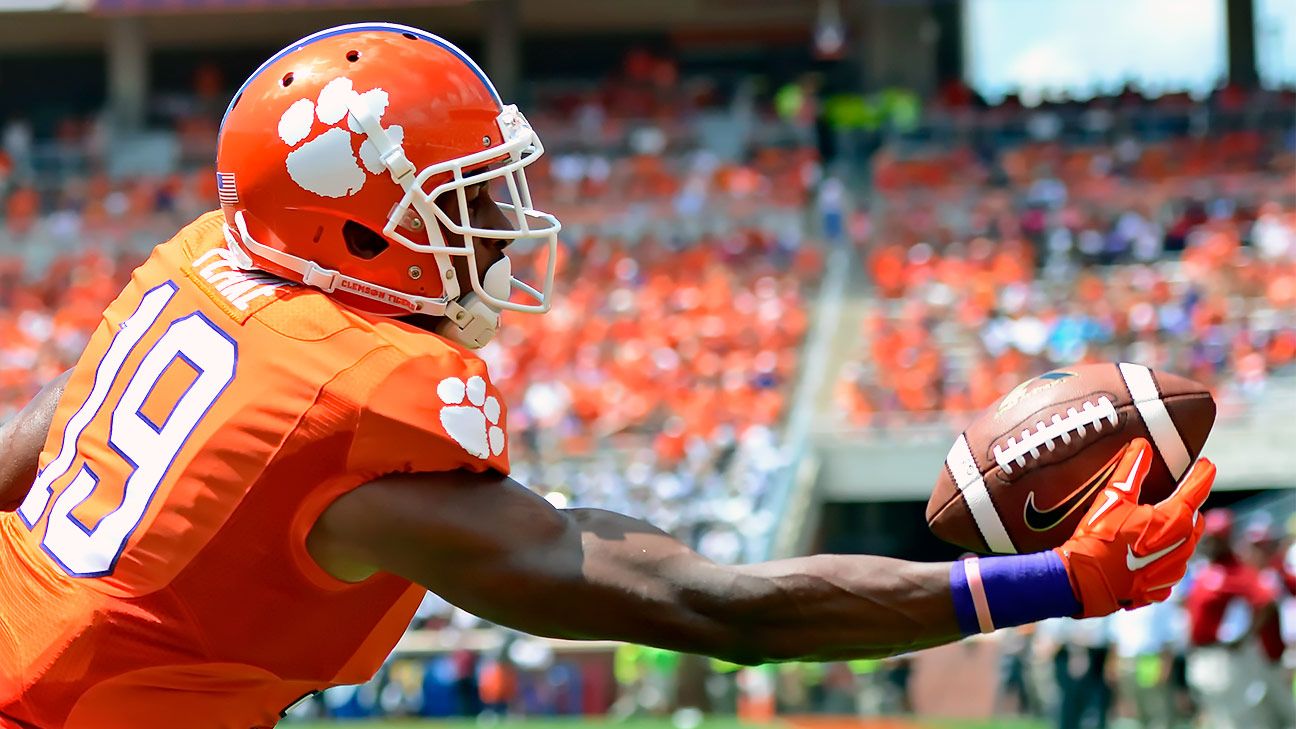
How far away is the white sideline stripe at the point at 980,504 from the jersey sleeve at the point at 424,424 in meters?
0.79

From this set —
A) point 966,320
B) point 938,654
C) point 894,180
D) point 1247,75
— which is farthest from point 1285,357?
point 1247,75

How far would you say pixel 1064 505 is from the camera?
245 centimetres

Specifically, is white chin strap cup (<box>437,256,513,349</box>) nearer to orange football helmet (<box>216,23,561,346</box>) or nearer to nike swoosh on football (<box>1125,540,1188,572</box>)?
orange football helmet (<box>216,23,561,346</box>)

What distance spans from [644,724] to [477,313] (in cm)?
942

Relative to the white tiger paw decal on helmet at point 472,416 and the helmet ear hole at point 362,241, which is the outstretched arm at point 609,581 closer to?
the white tiger paw decal on helmet at point 472,416

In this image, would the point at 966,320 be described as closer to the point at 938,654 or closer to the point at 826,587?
the point at 938,654

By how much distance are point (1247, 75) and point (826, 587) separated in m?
22.2

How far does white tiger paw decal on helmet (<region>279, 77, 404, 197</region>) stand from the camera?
2439mm

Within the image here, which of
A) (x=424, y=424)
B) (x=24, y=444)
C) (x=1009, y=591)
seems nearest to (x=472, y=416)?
(x=424, y=424)

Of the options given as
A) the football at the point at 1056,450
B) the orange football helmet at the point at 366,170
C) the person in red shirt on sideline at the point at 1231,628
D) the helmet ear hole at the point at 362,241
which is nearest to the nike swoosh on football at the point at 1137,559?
the football at the point at 1056,450

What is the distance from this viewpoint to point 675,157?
19.9 metres

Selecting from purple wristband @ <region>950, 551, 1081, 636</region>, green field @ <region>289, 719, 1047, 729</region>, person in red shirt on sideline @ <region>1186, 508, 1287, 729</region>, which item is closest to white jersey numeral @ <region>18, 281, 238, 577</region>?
purple wristband @ <region>950, 551, 1081, 636</region>

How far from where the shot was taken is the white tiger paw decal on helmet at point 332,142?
8.00 ft

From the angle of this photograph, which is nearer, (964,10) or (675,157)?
(675,157)
